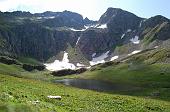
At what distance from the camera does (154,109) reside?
4766 cm

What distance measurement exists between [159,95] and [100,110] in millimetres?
70329

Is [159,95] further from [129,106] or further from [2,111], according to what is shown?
[2,111]

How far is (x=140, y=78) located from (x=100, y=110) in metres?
156

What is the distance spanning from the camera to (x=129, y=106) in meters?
45.6

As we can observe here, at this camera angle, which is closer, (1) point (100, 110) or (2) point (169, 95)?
(1) point (100, 110)

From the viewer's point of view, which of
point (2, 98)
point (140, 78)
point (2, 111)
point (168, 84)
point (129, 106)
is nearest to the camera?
point (2, 111)

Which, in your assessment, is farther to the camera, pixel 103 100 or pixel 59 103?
pixel 103 100

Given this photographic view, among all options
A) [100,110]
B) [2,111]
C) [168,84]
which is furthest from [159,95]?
[2,111]

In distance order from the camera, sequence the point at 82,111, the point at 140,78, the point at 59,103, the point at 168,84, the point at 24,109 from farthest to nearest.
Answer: the point at 140,78, the point at 168,84, the point at 59,103, the point at 82,111, the point at 24,109

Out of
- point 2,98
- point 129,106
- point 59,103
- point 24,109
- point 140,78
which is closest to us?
point 24,109

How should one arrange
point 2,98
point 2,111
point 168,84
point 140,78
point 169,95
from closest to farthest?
point 2,111, point 2,98, point 169,95, point 168,84, point 140,78

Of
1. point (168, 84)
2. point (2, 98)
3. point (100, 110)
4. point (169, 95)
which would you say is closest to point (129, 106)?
point (100, 110)

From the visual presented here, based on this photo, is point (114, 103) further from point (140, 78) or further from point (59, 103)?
point (140, 78)

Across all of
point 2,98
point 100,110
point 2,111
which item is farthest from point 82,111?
point 2,111
